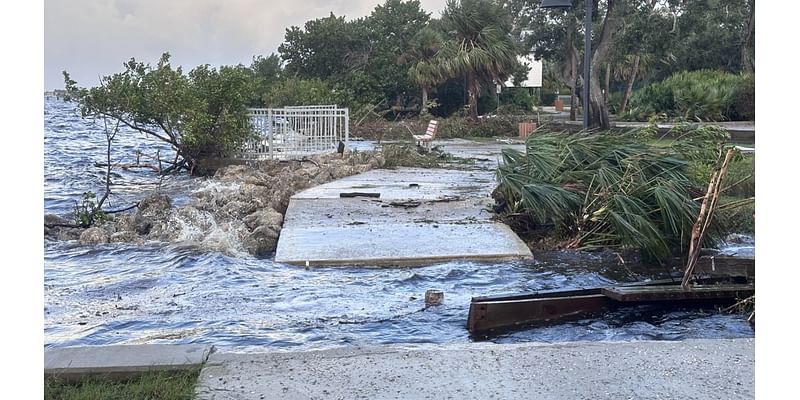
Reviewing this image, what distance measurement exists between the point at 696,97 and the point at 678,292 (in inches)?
1138

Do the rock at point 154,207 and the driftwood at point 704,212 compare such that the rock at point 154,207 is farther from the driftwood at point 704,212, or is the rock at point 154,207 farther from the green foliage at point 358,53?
the green foliage at point 358,53

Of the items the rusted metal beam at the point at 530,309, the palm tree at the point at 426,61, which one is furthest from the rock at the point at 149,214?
the palm tree at the point at 426,61

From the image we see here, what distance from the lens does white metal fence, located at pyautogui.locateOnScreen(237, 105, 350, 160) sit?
20.2m

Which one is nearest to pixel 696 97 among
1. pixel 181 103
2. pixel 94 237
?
pixel 181 103

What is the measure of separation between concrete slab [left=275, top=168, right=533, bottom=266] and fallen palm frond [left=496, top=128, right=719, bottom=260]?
0.61 metres

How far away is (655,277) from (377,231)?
3326mm

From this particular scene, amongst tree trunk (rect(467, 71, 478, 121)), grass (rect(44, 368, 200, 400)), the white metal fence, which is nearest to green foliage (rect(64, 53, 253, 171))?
the white metal fence

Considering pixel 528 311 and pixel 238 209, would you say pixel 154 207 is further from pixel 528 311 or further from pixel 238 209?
pixel 528 311

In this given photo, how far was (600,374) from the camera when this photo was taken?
14.9 feet

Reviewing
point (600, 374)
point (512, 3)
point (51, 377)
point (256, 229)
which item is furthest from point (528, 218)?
point (512, 3)

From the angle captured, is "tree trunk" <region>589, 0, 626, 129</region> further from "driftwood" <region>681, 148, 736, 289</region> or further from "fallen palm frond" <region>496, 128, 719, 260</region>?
"driftwood" <region>681, 148, 736, 289</region>

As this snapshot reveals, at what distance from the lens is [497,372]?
4.57m

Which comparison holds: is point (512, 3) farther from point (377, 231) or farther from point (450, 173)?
point (377, 231)
